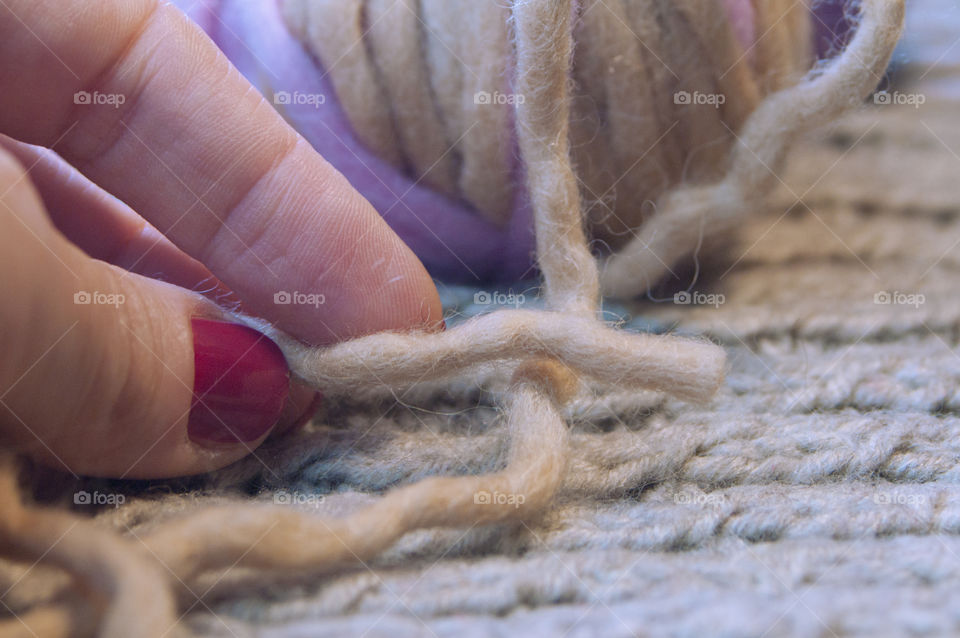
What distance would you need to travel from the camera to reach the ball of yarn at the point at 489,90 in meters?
0.51

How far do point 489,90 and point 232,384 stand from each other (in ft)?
0.87

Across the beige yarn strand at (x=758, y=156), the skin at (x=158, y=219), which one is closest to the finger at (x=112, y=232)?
the skin at (x=158, y=219)

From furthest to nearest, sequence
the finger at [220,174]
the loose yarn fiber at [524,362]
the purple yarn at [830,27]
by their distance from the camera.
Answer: the purple yarn at [830,27] < the finger at [220,174] < the loose yarn fiber at [524,362]

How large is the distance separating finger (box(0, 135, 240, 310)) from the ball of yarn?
141 millimetres

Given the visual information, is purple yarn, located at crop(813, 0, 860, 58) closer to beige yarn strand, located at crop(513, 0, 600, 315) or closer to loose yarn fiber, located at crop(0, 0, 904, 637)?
loose yarn fiber, located at crop(0, 0, 904, 637)

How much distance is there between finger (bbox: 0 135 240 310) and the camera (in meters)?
0.43

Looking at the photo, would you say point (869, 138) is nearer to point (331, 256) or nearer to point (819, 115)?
point (819, 115)

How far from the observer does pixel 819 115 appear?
0.50 m

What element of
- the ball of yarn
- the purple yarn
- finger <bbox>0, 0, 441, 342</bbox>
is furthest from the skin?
the purple yarn

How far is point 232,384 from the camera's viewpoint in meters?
0.40

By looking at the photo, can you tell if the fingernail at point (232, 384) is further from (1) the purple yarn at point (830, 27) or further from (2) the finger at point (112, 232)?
(1) the purple yarn at point (830, 27)

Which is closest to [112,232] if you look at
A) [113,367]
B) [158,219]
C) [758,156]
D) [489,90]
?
[158,219]

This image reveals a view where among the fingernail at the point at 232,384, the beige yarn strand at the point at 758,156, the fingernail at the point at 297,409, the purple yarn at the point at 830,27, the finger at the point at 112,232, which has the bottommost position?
the fingernail at the point at 297,409

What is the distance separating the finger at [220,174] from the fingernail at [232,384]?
3 centimetres
